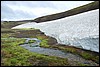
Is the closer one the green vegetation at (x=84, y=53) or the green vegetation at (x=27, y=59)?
the green vegetation at (x=27, y=59)

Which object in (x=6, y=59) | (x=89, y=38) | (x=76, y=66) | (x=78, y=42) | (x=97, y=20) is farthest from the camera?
(x=97, y=20)

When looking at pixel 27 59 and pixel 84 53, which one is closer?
pixel 27 59

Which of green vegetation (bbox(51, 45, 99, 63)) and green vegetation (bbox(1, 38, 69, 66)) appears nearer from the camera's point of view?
green vegetation (bbox(1, 38, 69, 66))

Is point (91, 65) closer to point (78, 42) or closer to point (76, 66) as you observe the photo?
point (76, 66)

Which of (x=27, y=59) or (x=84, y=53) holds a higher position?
(x=27, y=59)

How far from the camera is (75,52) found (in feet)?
137

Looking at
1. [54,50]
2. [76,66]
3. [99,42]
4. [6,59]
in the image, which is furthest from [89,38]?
[6,59]

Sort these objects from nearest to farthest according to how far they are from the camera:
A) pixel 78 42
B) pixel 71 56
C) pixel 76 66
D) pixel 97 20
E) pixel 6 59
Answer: pixel 76 66
pixel 6 59
pixel 71 56
pixel 78 42
pixel 97 20

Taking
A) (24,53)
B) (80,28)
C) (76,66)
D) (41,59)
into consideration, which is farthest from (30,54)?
(80,28)

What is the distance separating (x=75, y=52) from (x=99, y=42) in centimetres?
502

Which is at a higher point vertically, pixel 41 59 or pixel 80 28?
pixel 80 28

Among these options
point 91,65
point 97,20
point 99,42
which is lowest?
point 91,65

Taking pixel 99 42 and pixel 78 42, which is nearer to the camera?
pixel 99 42

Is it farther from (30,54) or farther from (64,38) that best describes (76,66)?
(64,38)
